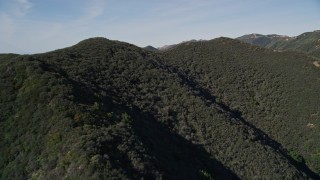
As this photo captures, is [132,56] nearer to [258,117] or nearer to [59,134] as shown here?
[258,117]

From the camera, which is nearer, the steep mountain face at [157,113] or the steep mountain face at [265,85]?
the steep mountain face at [157,113]

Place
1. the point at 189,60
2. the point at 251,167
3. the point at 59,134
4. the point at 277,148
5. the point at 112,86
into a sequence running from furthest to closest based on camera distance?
the point at 189,60 → the point at 277,148 → the point at 112,86 → the point at 251,167 → the point at 59,134

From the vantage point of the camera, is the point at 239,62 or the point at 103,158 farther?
the point at 239,62

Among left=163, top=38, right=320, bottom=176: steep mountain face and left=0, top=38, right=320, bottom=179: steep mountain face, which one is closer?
left=0, top=38, right=320, bottom=179: steep mountain face

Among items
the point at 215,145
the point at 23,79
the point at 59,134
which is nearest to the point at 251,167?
the point at 215,145

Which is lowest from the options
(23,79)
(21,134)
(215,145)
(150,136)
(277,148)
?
(277,148)

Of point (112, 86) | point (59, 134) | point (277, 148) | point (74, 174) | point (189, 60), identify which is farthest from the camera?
point (189, 60)

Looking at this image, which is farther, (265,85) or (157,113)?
(265,85)

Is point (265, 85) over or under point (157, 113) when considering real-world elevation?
under
